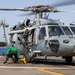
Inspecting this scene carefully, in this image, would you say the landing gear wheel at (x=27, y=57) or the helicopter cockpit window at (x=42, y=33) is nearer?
the helicopter cockpit window at (x=42, y=33)

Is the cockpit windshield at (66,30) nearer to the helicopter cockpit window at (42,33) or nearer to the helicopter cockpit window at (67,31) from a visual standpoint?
the helicopter cockpit window at (67,31)

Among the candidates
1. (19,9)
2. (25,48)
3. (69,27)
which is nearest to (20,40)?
(25,48)

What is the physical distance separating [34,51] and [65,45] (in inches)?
108

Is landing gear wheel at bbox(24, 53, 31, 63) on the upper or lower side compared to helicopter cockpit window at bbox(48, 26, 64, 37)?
lower

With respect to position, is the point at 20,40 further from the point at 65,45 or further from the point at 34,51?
the point at 65,45

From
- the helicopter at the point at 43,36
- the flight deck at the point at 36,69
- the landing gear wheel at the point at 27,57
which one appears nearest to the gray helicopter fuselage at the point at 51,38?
the helicopter at the point at 43,36

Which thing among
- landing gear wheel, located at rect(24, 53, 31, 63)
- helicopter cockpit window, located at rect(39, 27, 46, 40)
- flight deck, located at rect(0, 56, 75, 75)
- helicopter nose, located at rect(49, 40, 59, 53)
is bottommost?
flight deck, located at rect(0, 56, 75, 75)

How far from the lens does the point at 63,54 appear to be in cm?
1543

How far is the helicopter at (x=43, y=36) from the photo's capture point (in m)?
15.3

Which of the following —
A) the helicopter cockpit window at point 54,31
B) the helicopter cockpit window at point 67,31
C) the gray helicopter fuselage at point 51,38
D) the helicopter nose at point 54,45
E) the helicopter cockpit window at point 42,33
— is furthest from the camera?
the helicopter cockpit window at point 42,33

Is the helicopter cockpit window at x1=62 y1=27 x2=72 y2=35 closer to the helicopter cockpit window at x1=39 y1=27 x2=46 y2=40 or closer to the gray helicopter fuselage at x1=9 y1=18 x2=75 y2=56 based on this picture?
the gray helicopter fuselage at x1=9 y1=18 x2=75 y2=56

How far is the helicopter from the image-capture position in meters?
15.3

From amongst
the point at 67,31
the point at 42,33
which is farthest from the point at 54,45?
the point at 42,33

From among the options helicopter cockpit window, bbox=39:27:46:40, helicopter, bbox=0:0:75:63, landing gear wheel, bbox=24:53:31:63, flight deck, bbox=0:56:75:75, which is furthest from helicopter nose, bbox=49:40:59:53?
landing gear wheel, bbox=24:53:31:63
